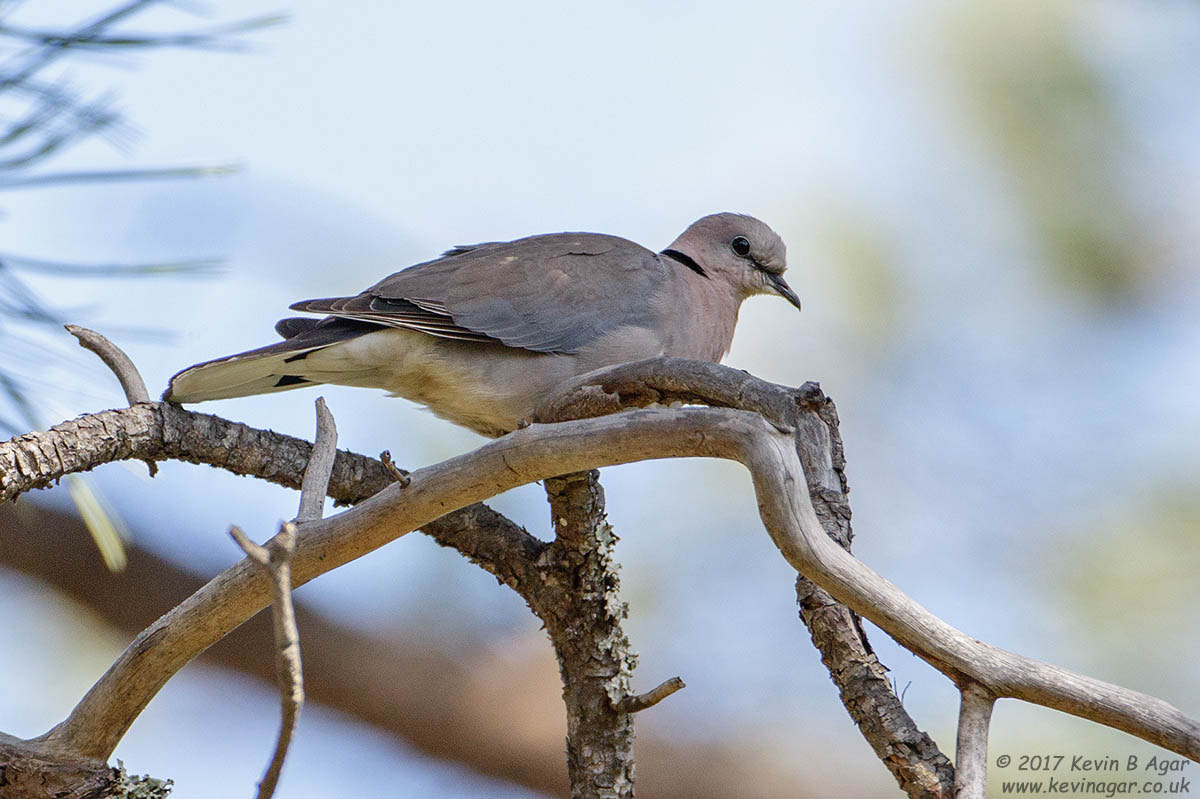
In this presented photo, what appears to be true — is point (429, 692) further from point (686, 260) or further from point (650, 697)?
point (650, 697)

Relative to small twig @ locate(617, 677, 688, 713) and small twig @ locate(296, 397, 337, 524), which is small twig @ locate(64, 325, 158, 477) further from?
small twig @ locate(617, 677, 688, 713)

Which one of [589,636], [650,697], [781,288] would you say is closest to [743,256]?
[781,288]

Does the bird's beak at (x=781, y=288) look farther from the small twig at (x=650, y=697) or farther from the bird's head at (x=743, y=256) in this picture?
the small twig at (x=650, y=697)

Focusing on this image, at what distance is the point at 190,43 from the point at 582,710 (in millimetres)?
1354

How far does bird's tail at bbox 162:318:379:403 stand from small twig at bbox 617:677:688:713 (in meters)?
0.85

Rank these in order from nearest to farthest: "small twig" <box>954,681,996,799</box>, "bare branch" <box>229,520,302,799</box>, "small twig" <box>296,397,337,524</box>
A: "bare branch" <box>229,520,302,799</box>, "small twig" <box>954,681,996,799</box>, "small twig" <box>296,397,337,524</box>

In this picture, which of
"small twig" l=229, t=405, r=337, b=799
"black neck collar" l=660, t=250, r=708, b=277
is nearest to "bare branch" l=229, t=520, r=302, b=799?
"small twig" l=229, t=405, r=337, b=799

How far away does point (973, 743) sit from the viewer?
1.24 m

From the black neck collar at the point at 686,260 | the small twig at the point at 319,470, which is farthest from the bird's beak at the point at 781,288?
the small twig at the point at 319,470

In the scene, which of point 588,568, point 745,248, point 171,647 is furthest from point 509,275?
point 171,647

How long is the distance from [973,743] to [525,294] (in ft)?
5.21

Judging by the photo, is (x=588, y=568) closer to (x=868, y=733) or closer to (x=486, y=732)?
(x=868, y=733)

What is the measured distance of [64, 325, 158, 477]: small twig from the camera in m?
1.85

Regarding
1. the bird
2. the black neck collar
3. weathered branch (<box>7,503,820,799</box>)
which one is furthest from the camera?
the black neck collar
